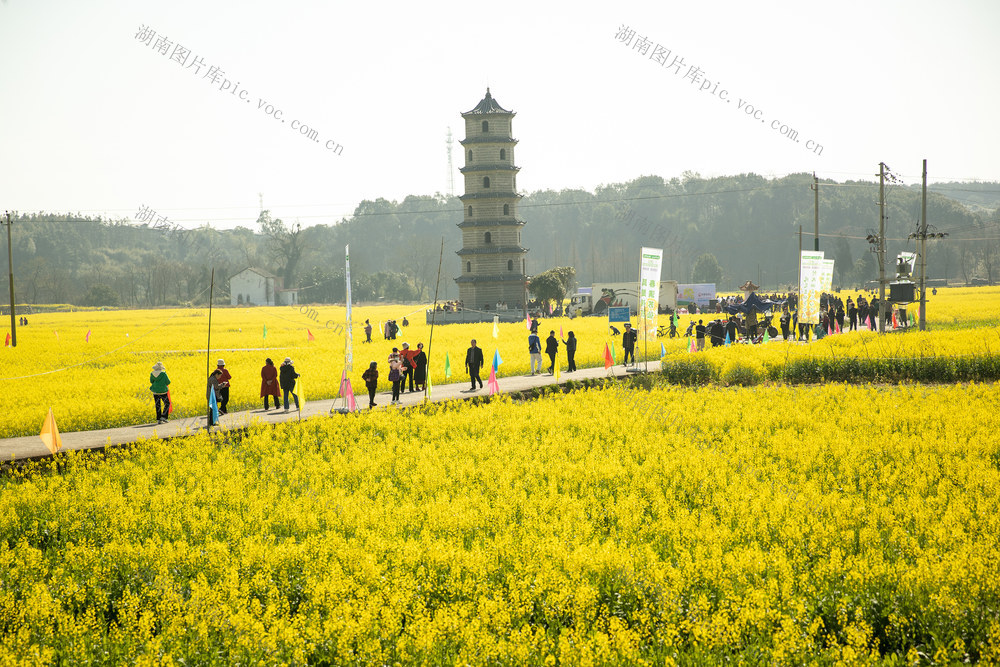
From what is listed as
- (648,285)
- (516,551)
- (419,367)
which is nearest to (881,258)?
(648,285)

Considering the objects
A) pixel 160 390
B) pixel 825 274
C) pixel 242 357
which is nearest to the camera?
pixel 160 390

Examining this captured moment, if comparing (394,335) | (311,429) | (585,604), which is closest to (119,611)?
(585,604)

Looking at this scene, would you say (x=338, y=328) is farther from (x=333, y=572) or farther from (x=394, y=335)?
(x=333, y=572)

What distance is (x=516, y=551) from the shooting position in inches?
355

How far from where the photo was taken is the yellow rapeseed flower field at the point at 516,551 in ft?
23.2

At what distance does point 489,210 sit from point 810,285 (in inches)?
1749

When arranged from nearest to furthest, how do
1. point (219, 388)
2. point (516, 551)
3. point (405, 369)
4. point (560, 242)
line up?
point (516, 551) → point (219, 388) → point (405, 369) → point (560, 242)

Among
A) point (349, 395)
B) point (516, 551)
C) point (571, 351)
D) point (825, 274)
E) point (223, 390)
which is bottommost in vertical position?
point (516, 551)

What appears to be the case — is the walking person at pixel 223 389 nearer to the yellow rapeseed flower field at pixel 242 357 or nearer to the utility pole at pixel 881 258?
the yellow rapeseed flower field at pixel 242 357

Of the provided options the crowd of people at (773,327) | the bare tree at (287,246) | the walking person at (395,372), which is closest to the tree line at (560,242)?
the bare tree at (287,246)

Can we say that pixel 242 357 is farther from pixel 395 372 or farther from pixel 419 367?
pixel 395 372

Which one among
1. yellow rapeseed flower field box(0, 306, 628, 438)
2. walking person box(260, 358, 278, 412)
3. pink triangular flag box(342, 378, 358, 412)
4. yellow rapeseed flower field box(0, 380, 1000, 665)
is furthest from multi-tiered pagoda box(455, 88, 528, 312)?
yellow rapeseed flower field box(0, 380, 1000, 665)

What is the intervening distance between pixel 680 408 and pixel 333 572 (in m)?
11.6

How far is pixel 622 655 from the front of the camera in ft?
22.2
